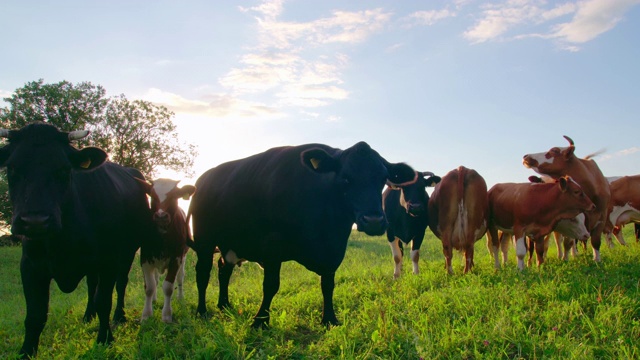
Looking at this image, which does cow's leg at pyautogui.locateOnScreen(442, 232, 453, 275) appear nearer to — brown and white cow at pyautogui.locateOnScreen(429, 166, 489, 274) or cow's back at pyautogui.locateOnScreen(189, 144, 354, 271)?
brown and white cow at pyautogui.locateOnScreen(429, 166, 489, 274)

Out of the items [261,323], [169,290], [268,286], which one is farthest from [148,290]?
[268,286]

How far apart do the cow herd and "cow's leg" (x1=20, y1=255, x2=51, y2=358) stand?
0.4 inches

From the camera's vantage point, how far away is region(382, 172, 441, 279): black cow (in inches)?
379

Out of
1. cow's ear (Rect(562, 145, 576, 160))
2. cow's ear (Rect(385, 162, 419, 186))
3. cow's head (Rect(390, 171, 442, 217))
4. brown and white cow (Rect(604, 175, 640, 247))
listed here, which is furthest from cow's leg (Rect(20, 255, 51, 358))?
brown and white cow (Rect(604, 175, 640, 247))

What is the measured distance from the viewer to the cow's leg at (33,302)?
18.1 ft

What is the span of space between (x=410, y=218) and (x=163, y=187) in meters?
4.89

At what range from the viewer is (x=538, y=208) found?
926 cm

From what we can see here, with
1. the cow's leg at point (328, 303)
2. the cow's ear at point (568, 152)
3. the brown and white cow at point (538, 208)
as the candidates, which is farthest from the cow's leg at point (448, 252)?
the cow's leg at point (328, 303)

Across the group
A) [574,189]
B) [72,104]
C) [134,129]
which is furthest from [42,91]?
[574,189]

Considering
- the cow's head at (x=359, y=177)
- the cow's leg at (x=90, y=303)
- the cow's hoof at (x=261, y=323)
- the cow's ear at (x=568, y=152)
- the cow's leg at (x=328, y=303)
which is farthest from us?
the cow's ear at (x=568, y=152)

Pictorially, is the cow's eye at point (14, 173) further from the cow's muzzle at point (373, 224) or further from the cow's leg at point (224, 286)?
the cow's muzzle at point (373, 224)

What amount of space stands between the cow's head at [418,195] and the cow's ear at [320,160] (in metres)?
3.41

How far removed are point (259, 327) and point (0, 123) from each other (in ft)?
91.3

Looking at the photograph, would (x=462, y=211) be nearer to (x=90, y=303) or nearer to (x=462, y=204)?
(x=462, y=204)
